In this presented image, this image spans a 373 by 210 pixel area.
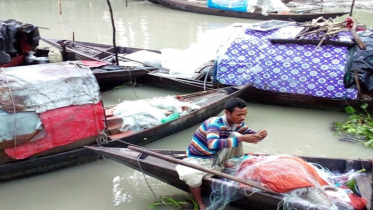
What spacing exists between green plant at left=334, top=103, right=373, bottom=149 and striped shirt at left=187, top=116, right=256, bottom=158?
2746 mm

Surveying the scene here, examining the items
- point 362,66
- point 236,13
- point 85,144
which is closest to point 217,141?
point 85,144

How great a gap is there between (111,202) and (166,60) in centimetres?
429

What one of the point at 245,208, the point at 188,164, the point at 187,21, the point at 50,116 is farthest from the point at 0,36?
the point at 187,21

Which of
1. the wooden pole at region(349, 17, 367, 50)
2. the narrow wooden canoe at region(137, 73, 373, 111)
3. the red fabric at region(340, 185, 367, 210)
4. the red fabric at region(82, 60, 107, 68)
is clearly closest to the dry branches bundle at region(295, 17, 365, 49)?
the wooden pole at region(349, 17, 367, 50)

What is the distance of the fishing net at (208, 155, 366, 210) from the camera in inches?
126

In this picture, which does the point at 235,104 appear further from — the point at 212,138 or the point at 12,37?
the point at 12,37

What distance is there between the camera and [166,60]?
790cm

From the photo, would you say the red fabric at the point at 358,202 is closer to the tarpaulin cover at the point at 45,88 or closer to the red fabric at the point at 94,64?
the tarpaulin cover at the point at 45,88

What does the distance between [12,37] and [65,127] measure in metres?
2.89

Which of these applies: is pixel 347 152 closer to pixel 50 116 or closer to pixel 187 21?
pixel 50 116

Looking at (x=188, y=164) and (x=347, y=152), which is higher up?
(x=188, y=164)

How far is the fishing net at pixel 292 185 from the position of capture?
320 centimetres

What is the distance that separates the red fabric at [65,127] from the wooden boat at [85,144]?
0.31 ft

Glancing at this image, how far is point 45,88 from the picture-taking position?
4.36m
